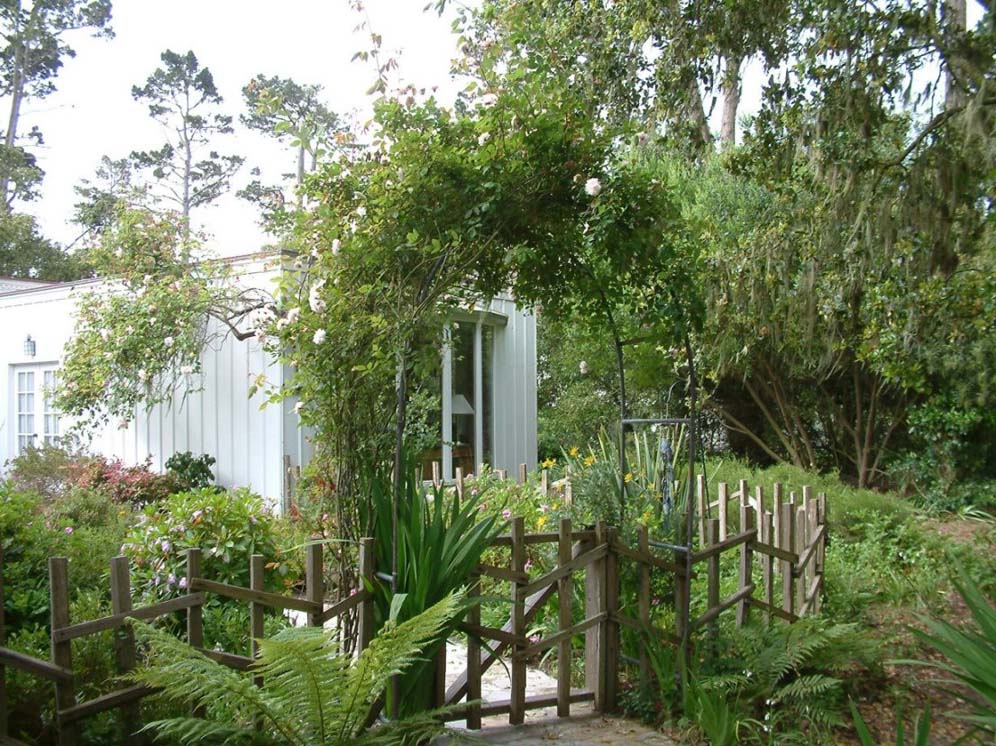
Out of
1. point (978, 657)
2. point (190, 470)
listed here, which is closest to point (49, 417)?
point (190, 470)

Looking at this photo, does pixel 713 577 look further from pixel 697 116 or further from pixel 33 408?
pixel 33 408

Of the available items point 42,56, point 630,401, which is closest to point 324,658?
point 630,401

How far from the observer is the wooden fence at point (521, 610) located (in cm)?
304

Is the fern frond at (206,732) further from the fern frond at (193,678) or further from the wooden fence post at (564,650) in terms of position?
the wooden fence post at (564,650)

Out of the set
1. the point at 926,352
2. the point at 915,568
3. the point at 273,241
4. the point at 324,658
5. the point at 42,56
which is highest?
the point at 42,56

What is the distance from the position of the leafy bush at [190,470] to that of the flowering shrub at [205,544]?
16.0 ft

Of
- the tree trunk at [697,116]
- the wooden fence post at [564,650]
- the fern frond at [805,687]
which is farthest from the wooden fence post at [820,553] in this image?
the tree trunk at [697,116]

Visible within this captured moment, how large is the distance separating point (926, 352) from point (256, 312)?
742 cm

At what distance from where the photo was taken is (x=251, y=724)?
325 cm

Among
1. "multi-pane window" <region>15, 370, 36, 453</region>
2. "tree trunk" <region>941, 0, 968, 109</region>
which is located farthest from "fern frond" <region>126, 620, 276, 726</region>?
"multi-pane window" <region>15, 370, 36, 453</region>

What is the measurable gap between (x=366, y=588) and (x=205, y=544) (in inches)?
48.7

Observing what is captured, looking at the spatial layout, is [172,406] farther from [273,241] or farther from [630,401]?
[630,401]

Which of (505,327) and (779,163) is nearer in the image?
(779,163)

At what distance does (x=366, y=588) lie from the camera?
3830mm
